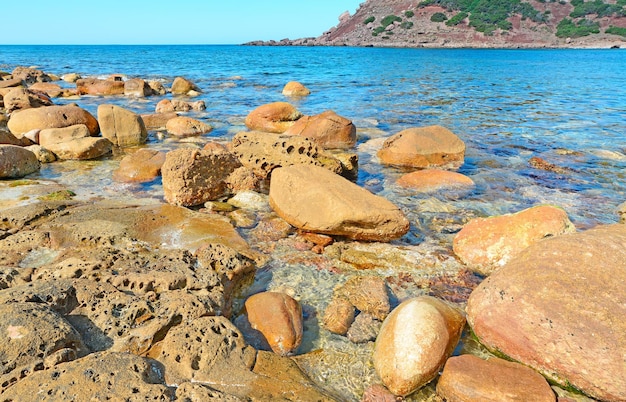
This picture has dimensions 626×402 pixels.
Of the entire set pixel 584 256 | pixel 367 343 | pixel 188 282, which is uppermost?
pixel 584 256

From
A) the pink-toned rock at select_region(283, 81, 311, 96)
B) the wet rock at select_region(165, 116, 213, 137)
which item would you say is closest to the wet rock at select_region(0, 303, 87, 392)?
the wet rock at select_region(165, 116, 213, 137)

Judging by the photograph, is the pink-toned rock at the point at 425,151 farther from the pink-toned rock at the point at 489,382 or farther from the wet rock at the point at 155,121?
the wet rock at the point at 155,121

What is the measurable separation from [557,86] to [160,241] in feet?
78.1

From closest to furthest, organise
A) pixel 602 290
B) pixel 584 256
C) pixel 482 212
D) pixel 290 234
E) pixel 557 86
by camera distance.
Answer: pixel 602 290 → pixel 584 256 → pixel 290 234 → pixel 482 212 → pixel 557 86

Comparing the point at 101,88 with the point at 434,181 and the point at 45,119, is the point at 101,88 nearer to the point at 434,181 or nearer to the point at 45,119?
the point at 45,119

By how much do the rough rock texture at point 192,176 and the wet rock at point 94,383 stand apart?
349cm

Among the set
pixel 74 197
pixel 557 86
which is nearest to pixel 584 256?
pixel 74 197

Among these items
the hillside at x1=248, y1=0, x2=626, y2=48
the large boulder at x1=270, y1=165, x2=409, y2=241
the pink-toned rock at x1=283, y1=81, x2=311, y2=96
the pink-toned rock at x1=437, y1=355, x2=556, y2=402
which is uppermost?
the hillside at x1=248, y1=0, x2=626, y2=48

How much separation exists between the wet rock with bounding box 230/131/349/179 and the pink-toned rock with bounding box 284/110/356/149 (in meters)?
2.17

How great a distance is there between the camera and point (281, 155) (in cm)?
658

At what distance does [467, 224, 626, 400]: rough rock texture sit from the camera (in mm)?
2652

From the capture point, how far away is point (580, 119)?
1251 cm

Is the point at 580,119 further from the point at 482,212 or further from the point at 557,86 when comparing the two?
the point at 557,86

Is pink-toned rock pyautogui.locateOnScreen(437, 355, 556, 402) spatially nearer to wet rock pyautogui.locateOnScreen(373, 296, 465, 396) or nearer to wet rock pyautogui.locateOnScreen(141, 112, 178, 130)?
wet rock pyautogui.locateOnScreen(373, 296, 465, 396)
